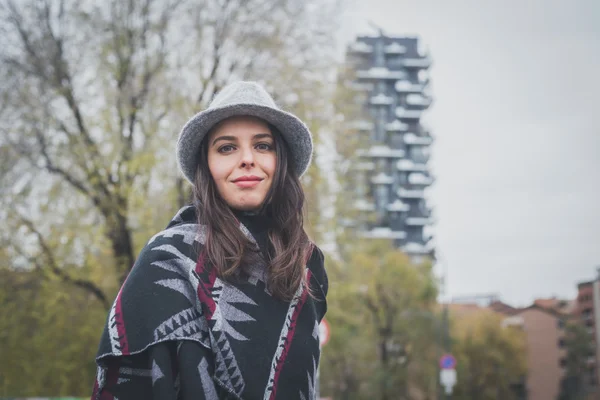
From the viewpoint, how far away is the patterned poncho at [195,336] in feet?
6.27

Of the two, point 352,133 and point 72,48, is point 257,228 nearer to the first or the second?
point 72,48

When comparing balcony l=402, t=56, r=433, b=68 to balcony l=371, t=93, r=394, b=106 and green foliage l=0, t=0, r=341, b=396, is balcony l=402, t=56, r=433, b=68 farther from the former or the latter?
green foliage l=0, t=0, r=341, b=396

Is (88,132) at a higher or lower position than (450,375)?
higher

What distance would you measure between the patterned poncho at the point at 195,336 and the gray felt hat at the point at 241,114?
0.98 feet

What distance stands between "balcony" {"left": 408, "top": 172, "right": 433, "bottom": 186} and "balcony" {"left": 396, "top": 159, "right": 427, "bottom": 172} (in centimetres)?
81

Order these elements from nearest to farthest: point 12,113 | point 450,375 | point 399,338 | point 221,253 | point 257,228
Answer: point 221,253, point 257,228, point 12,113, point 450,375, point 399,338

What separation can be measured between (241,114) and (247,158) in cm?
14

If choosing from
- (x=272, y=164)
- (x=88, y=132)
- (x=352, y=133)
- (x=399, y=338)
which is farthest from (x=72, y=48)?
(x=399, y=338)

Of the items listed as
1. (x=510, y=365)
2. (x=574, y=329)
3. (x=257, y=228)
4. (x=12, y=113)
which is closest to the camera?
(x=257, y=228)

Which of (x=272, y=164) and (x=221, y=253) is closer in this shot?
(x=221, y=253)

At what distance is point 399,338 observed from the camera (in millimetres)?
33000

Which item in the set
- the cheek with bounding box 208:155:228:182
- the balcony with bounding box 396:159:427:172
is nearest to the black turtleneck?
the cheek with bounding box 208:155:228:182

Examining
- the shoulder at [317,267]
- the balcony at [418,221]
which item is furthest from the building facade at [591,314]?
the shoulder at [317,267]

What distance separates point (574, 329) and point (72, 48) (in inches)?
1759
